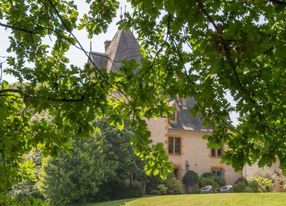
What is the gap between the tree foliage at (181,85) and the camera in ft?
14.1

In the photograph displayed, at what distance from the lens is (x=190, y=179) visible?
110ft

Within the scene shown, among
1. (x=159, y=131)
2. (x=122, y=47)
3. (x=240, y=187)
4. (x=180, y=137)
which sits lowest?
(x=240, y=187)

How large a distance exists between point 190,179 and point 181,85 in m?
28.7

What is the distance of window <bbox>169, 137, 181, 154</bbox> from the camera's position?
35281mm

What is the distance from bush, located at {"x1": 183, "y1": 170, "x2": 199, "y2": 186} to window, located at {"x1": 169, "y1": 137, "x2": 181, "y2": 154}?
2.32m

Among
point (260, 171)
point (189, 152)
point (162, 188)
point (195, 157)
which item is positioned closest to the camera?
point (162, 188)

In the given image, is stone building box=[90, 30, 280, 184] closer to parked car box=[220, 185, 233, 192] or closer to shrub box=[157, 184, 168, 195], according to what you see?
parked car box=[220, 185, 233, 192]

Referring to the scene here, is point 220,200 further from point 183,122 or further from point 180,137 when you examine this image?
point 183,122

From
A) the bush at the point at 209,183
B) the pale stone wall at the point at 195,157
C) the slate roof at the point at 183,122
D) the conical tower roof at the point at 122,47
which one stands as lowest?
the bush at the point at 209,183

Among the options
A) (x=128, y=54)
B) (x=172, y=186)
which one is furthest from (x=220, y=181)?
(x=128, y=54)

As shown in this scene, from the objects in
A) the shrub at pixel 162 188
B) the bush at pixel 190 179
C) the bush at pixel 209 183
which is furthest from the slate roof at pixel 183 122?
the shrub at pixel 162 188

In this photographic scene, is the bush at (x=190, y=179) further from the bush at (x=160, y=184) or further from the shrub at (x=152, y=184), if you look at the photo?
the shrub at (x=152, y=184)

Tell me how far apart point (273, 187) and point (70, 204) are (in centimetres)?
1584

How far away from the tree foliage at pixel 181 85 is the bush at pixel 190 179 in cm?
2766
